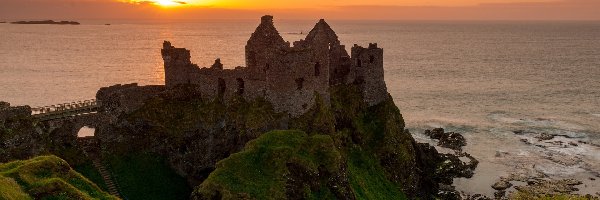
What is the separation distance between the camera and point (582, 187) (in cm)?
7119

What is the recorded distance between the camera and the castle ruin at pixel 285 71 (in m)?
48.9

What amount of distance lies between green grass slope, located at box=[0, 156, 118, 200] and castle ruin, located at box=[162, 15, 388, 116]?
21102mm

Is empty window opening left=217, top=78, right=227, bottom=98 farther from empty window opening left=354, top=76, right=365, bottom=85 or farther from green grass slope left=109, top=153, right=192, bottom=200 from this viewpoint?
empty window opening left=354, top=76, right=365, bottom=85

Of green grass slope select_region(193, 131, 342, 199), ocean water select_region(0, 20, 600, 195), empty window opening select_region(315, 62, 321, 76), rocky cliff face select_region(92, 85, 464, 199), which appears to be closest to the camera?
green grass slope select_region(193, 131, 342, 199)

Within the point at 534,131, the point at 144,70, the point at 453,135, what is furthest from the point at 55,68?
the point at 534,131

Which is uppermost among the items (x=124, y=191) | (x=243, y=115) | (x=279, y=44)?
(x=279, y=44)

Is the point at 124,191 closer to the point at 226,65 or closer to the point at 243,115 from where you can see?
the point at 243,115

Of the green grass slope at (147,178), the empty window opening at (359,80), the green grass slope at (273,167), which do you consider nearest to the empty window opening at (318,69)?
the green grass slope at (273,167)

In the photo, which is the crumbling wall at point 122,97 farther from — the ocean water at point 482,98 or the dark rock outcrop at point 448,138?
the dark rock outcrop at point 448,138

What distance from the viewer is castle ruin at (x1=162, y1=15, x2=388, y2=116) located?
48875 millimetres

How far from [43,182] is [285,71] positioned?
2392cm

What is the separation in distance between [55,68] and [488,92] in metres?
128

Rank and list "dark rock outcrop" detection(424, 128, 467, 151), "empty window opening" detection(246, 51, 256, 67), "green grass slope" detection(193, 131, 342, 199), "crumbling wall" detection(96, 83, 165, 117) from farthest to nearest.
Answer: "dark rock outcrop" detection(424, 128, 467, 151)
"crumbling wall" detection(96, 83, 165, 117)
"empty window opening" detection(246, 51, 256, 67)
"green grass slope" detection(193, 131, 342, 199)

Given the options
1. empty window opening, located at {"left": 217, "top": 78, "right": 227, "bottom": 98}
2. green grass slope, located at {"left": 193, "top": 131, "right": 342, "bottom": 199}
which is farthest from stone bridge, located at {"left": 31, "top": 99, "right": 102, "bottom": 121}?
green grass slope, located at {"left": 193, "top": 131, "right": 342, "bottom": 199}
